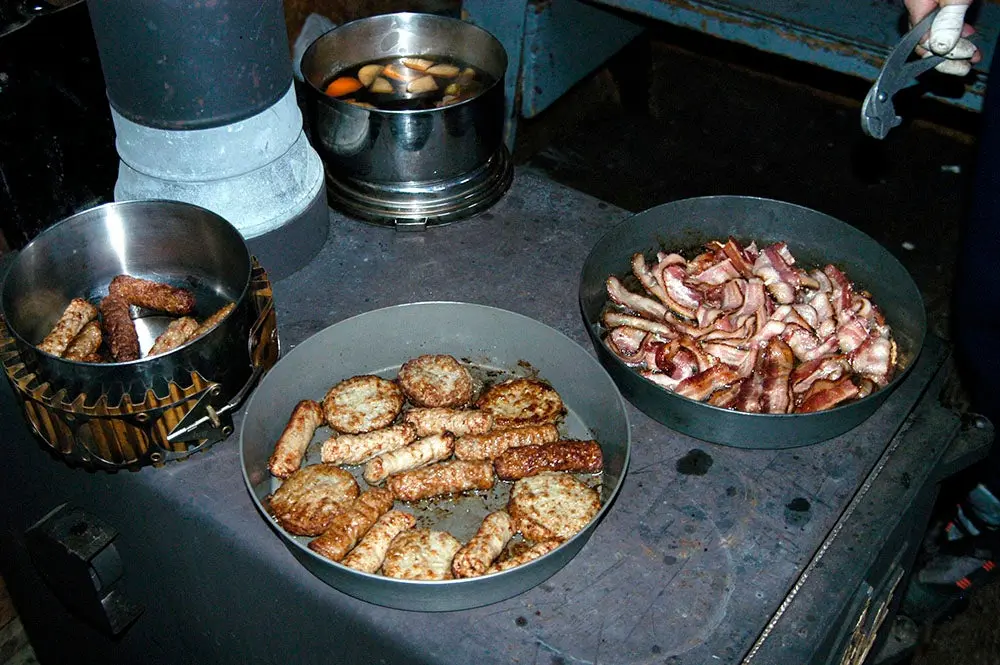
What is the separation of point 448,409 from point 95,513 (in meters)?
1.02

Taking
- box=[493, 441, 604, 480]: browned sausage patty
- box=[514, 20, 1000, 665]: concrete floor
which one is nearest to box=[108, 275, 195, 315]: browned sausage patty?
box=[493, 441, 604, 480]: browned sausage patty

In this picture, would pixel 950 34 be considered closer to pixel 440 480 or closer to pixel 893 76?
pixel 893 76

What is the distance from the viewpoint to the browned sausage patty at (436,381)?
2432 millimetres

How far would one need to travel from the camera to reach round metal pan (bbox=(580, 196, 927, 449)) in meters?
2.23

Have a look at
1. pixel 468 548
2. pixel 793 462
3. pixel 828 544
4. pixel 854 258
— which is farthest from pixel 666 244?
pixel 468 548

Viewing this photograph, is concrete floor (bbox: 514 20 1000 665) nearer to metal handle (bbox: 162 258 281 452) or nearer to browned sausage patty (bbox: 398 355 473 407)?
browned sausage patty (bbox: 398 355 473 407)

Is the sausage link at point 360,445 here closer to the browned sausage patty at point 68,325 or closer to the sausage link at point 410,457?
the sausage link at point 410,457

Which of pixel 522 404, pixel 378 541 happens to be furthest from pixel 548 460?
pixel 378 541

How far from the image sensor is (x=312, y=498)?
7.04 ft

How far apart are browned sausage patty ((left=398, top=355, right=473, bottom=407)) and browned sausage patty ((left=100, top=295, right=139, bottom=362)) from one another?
0.72 m

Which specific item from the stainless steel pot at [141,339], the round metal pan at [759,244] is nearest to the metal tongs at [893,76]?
the round metal pan at [759,244]

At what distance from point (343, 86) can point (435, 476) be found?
158cm

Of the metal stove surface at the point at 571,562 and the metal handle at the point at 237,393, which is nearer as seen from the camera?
the metal stove surface at the point at 571,562

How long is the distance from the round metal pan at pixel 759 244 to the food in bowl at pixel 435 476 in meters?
0.24
